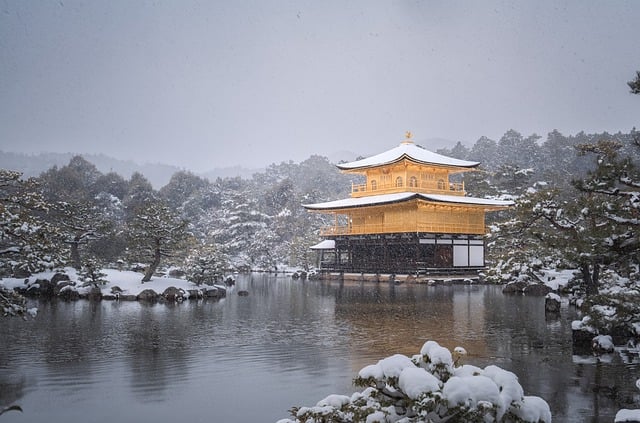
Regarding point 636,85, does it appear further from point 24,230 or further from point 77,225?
point 77,225

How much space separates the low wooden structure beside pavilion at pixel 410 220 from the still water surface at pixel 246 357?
614 inches

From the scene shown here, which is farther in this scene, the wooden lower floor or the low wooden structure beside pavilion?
the low wooden structure beside pavilion

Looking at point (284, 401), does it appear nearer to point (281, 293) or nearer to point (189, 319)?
point (189, 319)

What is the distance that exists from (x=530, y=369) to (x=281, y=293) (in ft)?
64.3

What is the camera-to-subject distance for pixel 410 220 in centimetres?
3703

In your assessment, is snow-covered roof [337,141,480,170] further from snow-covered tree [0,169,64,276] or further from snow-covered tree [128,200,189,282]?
snow-covered tree [0,169,64,276]

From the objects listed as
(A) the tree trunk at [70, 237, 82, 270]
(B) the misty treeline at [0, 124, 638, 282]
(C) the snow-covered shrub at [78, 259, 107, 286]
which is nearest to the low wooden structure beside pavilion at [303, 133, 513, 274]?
(B) the misty treeline at [0, 124, 638, 282]

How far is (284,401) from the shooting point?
7977mm

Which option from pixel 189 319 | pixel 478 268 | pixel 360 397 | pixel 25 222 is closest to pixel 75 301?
pixel 189 319

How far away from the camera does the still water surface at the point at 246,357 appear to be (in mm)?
7824

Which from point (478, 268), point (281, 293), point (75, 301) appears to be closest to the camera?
point (75, 301)

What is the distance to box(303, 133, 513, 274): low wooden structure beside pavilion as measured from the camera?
119 ft

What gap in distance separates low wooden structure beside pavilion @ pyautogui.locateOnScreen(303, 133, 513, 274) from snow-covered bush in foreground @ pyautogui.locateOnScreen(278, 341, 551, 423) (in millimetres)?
30187

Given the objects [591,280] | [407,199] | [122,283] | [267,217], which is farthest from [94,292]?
[267,217]
